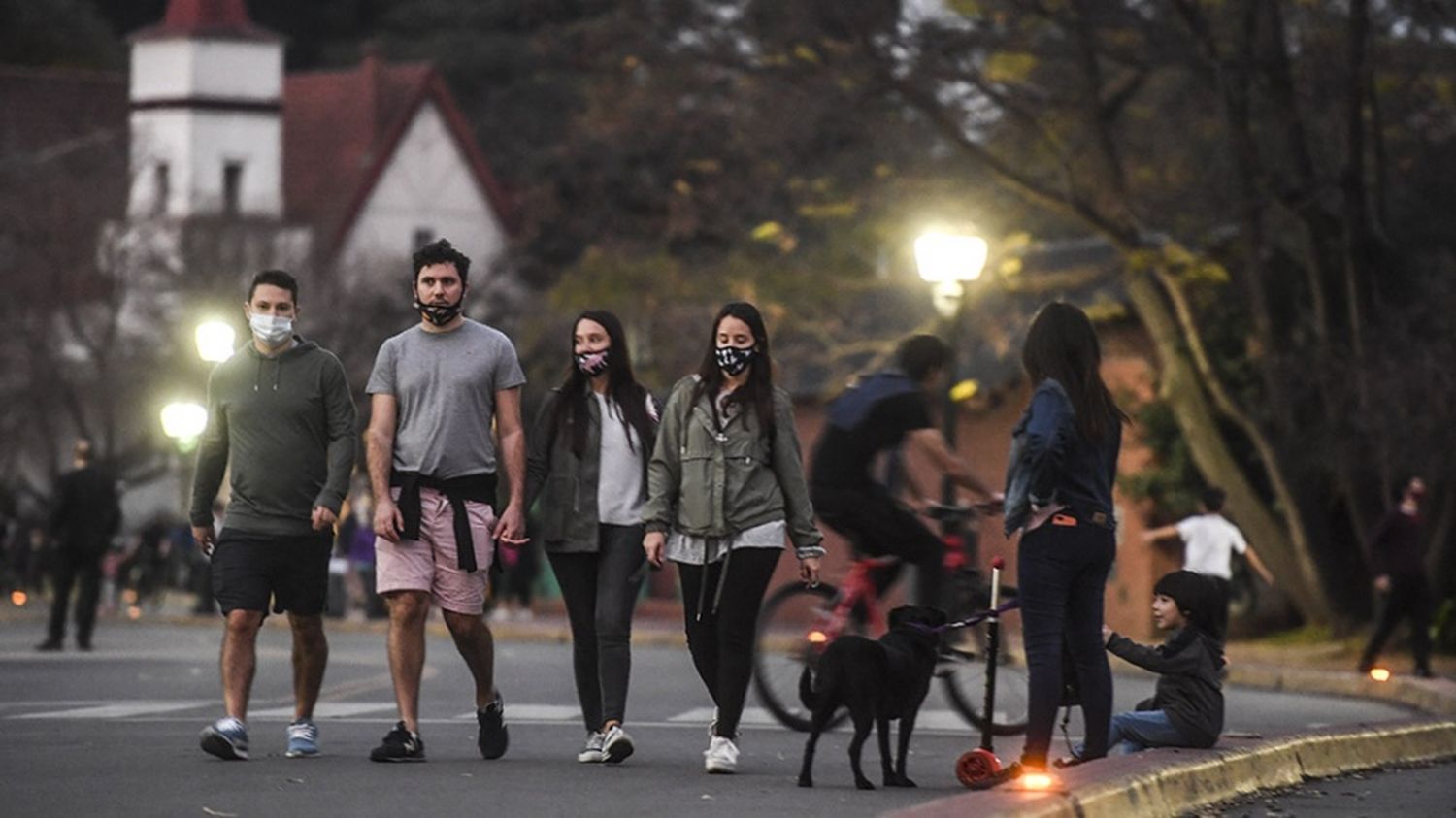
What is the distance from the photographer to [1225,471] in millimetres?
30781

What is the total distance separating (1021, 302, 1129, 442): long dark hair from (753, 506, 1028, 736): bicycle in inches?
144

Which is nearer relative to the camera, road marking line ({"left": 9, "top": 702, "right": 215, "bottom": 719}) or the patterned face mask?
the patterned face mask

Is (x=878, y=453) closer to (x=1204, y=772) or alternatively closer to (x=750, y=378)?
(x=750, y=378)

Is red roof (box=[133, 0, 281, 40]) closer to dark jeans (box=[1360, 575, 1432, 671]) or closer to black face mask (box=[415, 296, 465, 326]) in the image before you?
dark jeans (box=[1360, 575, 1432, 671])

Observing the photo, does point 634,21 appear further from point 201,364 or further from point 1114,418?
point 201,364

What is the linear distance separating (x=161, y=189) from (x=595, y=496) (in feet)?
171

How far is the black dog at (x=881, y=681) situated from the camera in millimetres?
11867

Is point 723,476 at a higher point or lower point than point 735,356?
lower

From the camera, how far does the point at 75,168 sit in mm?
64000

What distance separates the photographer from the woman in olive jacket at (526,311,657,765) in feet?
42.3

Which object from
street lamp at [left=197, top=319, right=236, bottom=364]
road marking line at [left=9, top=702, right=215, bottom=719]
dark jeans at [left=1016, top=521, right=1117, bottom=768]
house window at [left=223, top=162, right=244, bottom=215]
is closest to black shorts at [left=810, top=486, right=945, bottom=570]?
dark jeans at [left=1016, top=521, right=1117, bottom=768]

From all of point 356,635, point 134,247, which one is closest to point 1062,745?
point 356,635

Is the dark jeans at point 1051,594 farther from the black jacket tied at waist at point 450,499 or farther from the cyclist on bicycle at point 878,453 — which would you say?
the cyclist on bicycle at point 878,453

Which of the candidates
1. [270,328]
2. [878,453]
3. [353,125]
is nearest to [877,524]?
[878,453]
